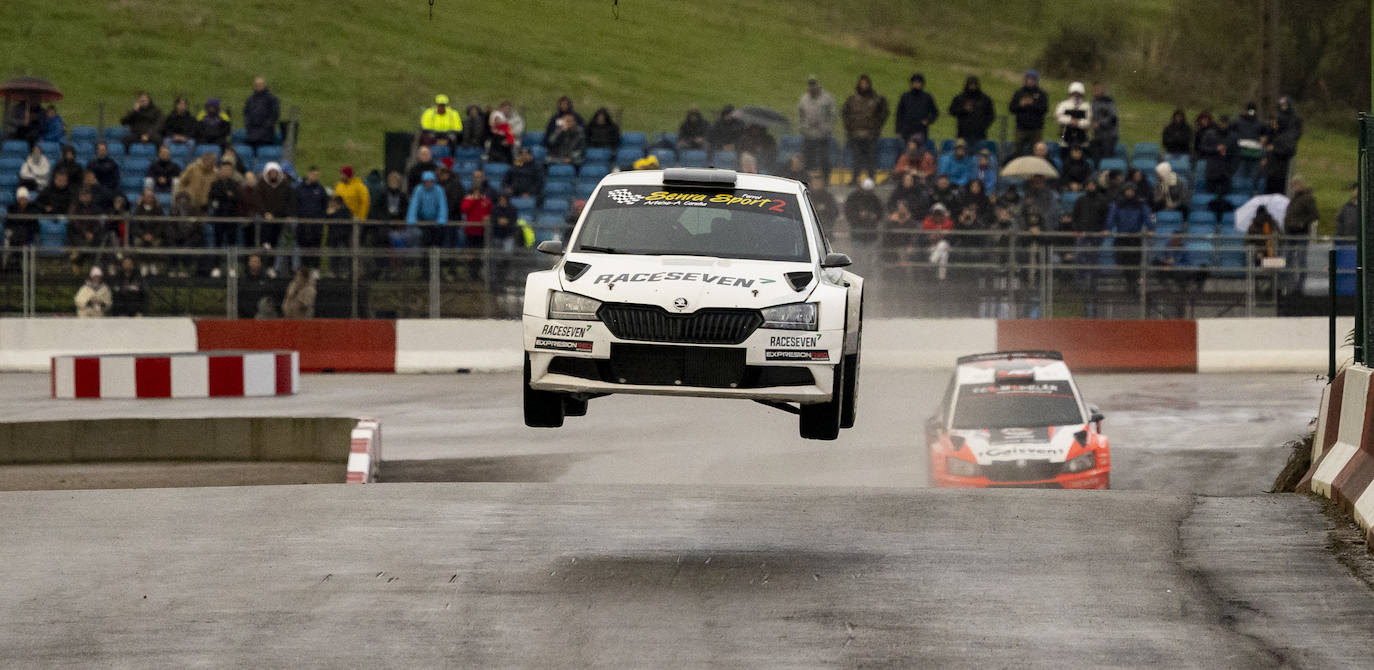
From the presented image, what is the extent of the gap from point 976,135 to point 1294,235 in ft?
20.0

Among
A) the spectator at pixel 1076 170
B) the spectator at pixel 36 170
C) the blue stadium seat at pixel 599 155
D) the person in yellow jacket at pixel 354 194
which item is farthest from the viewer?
the blue stadium seat at pixel 599 155

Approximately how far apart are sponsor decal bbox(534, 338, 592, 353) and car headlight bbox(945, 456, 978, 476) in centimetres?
1056

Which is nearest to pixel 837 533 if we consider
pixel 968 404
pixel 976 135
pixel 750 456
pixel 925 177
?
pixel 968 404

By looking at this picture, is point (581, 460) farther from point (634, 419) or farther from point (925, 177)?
point (925, 177)

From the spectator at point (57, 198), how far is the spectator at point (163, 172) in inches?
67.5

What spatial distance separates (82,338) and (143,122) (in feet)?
18.8

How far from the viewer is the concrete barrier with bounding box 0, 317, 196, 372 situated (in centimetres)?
2567

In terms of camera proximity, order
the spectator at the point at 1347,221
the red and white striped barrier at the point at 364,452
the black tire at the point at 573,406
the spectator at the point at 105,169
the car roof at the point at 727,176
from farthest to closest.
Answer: the spectator at the point at 1347,221 → the spectator at the point at 105,169 → the red and white striped barrier at the point at 364,452 → the black tire at the point at 573,406 → the car roof at the point at 727,176

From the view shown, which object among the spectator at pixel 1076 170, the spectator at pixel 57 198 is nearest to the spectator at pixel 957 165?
the spectator at pixel 1076 170

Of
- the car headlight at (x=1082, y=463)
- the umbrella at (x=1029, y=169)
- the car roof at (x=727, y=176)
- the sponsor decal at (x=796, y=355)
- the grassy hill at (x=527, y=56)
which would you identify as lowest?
the car headlight at (x=1082, y=463)

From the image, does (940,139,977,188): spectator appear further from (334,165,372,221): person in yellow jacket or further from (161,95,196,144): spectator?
(161,95,196,144): spectator

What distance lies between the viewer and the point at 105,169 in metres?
27.2

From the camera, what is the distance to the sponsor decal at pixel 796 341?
6582 millimetres

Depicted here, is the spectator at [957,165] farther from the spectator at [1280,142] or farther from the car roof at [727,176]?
the car roof at [727,176]
